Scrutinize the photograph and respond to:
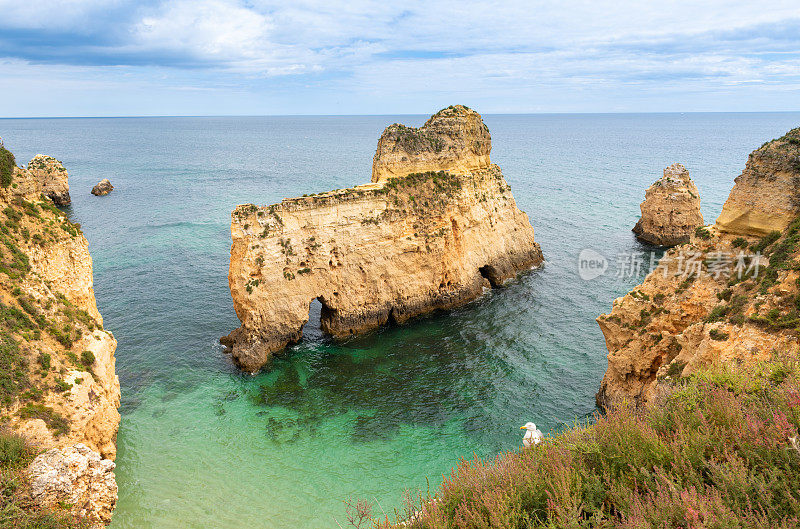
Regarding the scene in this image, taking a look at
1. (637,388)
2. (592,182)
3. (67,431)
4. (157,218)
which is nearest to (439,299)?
(637,388)

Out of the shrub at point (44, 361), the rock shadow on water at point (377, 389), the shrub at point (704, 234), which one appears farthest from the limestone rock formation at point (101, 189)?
the shrub at point (704, 234)

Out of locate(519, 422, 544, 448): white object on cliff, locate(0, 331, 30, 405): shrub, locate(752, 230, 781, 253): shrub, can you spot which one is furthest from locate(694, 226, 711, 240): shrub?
locate(0, 331, 30, 405): shrub

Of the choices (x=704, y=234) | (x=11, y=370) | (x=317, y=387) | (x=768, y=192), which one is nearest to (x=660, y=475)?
(x=704, y=234)

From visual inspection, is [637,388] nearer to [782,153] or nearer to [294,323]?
[782,153]

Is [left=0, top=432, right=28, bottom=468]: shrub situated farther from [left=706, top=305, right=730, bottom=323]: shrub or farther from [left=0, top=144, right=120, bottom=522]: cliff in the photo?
[left=706, top=305, right=730, bottom=323]: shrub

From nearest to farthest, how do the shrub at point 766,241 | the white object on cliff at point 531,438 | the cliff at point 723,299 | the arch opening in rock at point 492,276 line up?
the white object on cliff at point 531,438 → the cliff at point 723,299 → the shrub at point 766,241 → the arch opening in rock at point 492,276

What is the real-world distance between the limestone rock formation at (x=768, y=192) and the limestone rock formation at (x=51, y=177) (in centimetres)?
7925

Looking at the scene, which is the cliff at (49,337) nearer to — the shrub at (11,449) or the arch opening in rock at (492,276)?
the shrub at (11,449)

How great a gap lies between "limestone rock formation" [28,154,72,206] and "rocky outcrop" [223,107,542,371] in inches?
2214

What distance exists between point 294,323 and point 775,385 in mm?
25680

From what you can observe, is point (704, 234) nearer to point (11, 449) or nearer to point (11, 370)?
point (11, 449)

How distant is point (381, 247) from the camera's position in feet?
110

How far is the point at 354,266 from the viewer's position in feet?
107

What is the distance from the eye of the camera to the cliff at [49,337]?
15.9 m
